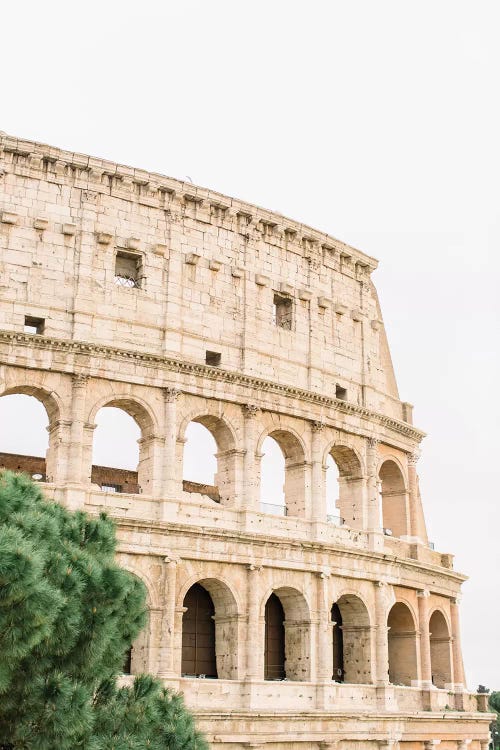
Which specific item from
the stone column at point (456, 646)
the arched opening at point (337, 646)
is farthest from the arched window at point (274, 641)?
the stone column at point (456, 646)

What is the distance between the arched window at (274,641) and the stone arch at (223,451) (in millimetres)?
3379

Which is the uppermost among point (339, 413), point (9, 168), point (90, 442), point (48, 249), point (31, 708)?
point (9, 168)

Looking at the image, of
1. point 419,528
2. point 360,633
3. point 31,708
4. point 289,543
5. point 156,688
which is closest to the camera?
point 31,708

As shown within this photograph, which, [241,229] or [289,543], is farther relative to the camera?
[241,229]

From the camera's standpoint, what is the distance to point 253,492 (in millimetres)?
27219

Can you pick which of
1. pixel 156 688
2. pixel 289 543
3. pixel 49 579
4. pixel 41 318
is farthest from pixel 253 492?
pixel 49 579

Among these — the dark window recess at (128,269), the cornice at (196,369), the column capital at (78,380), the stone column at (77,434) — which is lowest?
the stone column at (77,434)

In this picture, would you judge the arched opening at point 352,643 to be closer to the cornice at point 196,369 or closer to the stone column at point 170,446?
the cornice at point 196,369

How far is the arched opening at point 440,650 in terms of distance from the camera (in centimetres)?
3222

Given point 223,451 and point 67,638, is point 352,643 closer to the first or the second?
point 223,451

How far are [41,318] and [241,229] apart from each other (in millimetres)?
6684

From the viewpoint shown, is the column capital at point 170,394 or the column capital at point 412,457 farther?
the column capital at point 412,457

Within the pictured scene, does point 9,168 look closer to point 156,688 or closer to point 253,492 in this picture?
point 253,492

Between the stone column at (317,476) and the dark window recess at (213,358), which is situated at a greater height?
the dark window recess at (213,358)
